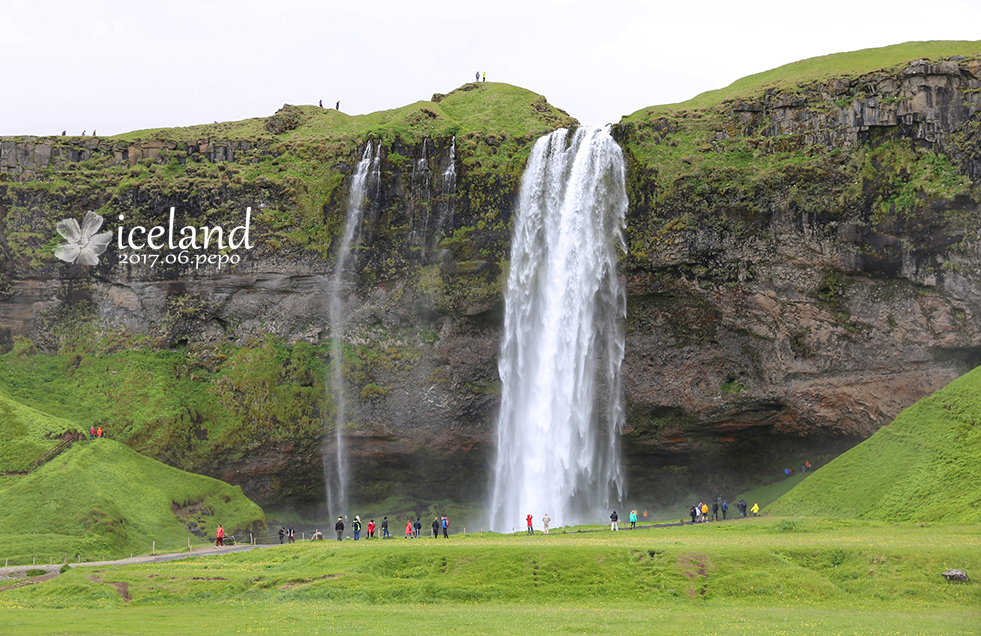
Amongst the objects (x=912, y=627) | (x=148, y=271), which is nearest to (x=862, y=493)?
(x=912, y=627)

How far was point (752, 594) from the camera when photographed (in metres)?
27.6

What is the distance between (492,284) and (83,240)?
34.8 m

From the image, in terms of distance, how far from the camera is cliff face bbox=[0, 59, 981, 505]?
5753cm

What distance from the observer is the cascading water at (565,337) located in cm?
6088

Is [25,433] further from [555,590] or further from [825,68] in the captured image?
[825,68]

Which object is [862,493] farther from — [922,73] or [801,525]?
[922,73]

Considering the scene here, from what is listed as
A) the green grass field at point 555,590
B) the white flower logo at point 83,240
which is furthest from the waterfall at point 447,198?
the green grass field at point 555,590

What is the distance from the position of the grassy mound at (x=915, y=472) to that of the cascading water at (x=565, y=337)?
49.6 feet

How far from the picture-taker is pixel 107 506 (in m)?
49.3

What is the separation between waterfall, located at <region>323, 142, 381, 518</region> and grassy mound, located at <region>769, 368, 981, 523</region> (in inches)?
1297

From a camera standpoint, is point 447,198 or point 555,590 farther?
point 447,198

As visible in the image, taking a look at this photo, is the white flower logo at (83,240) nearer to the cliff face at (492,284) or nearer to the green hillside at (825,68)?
the cliff face at (492,284)

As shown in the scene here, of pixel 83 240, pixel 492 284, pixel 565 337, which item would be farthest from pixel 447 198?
pixel 83 240

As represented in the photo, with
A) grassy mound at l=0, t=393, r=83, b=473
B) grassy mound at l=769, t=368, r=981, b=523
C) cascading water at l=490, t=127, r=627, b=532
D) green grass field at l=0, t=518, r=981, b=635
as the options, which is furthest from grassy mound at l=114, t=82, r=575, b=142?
green grass field at l=0, t=518, r=981, b=635
